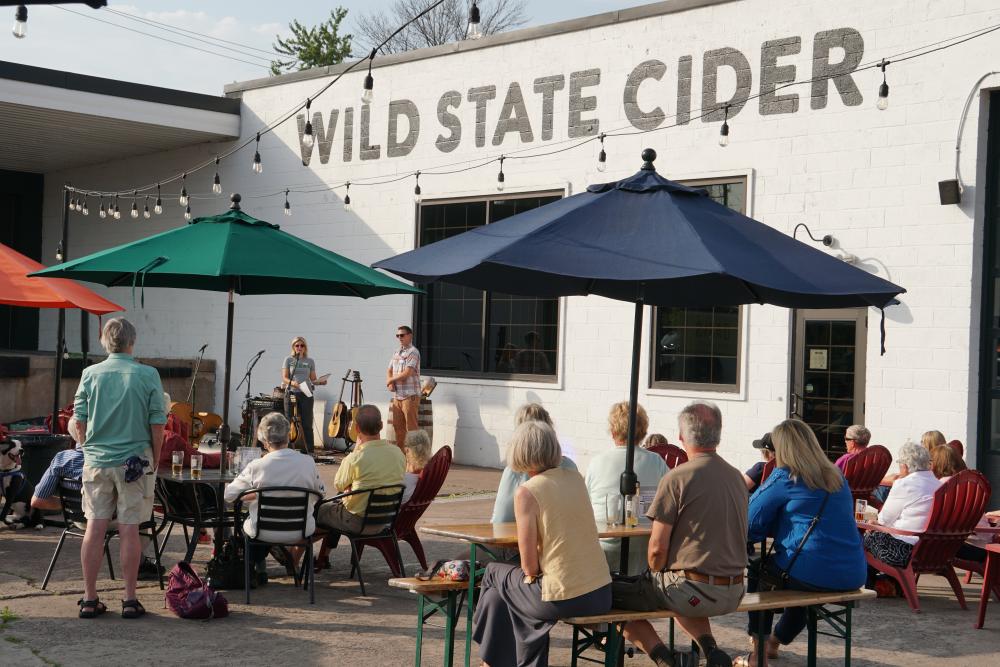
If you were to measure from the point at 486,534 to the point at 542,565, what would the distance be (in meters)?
0.60

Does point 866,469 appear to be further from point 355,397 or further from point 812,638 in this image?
point 355,397

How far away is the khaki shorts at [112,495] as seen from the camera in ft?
20.7

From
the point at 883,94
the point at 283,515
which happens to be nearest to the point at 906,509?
the point at 283,515

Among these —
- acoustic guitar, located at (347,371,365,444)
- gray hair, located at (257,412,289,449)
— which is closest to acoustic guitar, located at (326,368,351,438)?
acoustic guitar, located at (347,371,365,444)

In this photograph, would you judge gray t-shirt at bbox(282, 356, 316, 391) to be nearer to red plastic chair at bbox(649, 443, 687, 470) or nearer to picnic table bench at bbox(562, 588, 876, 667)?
red plastic chair at bbox(649, 443, 687, 470)

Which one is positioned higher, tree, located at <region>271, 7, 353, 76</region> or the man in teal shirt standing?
tree, located at <region>271, 7, 353, 76</region>

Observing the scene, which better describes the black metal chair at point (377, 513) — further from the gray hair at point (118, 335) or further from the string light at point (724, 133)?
the string light at point (724, 133)

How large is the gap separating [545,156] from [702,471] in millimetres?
8840

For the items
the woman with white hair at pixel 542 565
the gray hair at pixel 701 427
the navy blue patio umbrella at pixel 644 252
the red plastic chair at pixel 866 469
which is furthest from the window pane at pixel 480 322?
the woman with white hair at pixel 542 565

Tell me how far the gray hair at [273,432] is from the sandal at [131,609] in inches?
45.9

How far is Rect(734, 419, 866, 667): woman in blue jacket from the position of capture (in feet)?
18.1

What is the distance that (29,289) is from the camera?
9305mm

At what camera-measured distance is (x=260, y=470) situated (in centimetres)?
682

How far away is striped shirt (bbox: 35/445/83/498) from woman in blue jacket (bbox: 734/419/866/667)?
3949mm
